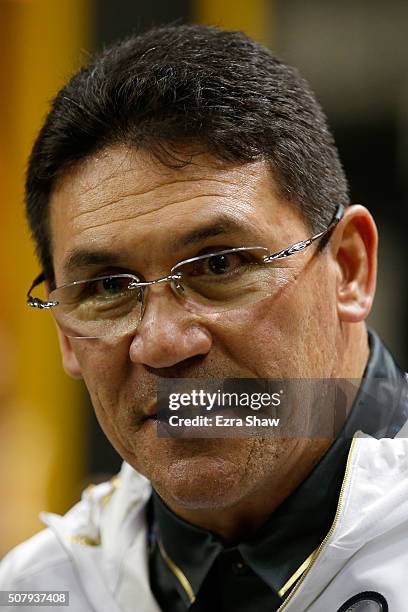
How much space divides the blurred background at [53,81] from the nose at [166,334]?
3.82ft

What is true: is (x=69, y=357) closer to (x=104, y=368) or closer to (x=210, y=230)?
(x=104, y=368)

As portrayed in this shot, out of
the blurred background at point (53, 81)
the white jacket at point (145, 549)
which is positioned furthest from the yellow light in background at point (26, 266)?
the white jacket at point (145, 549)

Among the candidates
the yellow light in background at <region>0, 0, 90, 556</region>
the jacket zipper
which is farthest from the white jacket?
the yellow light in background at <region>0, 0, 90, 556</region>

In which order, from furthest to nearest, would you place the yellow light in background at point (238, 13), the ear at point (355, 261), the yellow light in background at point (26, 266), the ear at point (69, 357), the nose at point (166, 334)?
the yellow light in background at point (238, 13)
the yellow light in background at point (26, 266)
the ear at point (69, 357)
the ear at point (355, 261)
the nose at point (166, 334)

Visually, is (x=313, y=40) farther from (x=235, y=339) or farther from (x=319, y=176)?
(x=235, y=339)

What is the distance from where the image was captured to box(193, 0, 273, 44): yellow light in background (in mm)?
2586

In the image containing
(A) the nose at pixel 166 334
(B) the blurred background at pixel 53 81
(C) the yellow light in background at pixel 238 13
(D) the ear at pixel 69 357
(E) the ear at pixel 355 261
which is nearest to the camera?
(A) the nose at pixel 166 334

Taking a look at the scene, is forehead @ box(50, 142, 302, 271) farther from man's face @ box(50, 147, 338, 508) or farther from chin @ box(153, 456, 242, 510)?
chin @ box(153, 456, 242, 510)

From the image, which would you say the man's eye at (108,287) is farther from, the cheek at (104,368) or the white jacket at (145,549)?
the white jacket at (145,549)

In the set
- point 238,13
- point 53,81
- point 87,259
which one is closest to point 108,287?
point 87,259

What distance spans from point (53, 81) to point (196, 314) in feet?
4.24

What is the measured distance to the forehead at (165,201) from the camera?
3.63 feet

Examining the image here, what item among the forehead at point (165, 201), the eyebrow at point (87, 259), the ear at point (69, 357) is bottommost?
the ear at point (69, 357)

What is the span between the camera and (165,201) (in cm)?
112
